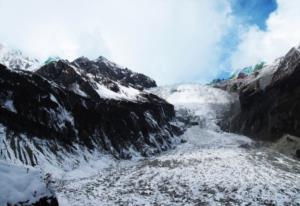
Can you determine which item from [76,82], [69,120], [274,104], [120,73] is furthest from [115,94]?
[120,73]

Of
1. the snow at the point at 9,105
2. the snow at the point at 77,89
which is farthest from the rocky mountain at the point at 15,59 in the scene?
the snow at the point at 9,105

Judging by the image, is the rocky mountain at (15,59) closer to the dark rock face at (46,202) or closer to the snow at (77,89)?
the snow at (77,89)

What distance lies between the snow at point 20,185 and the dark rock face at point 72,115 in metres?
25.0

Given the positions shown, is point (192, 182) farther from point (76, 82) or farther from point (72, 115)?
point (76, 82)

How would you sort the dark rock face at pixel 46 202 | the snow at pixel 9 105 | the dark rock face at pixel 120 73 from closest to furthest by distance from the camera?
the dark rock face at pixel 46 202, the snow at pixel 9 105, the dark rock face at pixel 120 73

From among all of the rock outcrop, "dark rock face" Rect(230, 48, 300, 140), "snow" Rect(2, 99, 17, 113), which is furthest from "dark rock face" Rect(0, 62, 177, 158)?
the rock outcrop

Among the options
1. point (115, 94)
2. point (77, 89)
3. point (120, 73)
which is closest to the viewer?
point (77, 89)

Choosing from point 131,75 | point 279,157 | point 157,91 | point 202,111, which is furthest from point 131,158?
point 131,75

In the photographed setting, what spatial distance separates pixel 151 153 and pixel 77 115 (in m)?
11.9

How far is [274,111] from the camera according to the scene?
60.7 m

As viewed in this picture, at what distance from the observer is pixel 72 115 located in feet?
154

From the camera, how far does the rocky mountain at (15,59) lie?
16025 centimetres

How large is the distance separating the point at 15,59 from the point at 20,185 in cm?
16614

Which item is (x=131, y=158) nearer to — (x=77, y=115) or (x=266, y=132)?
(x=77, y=115)
